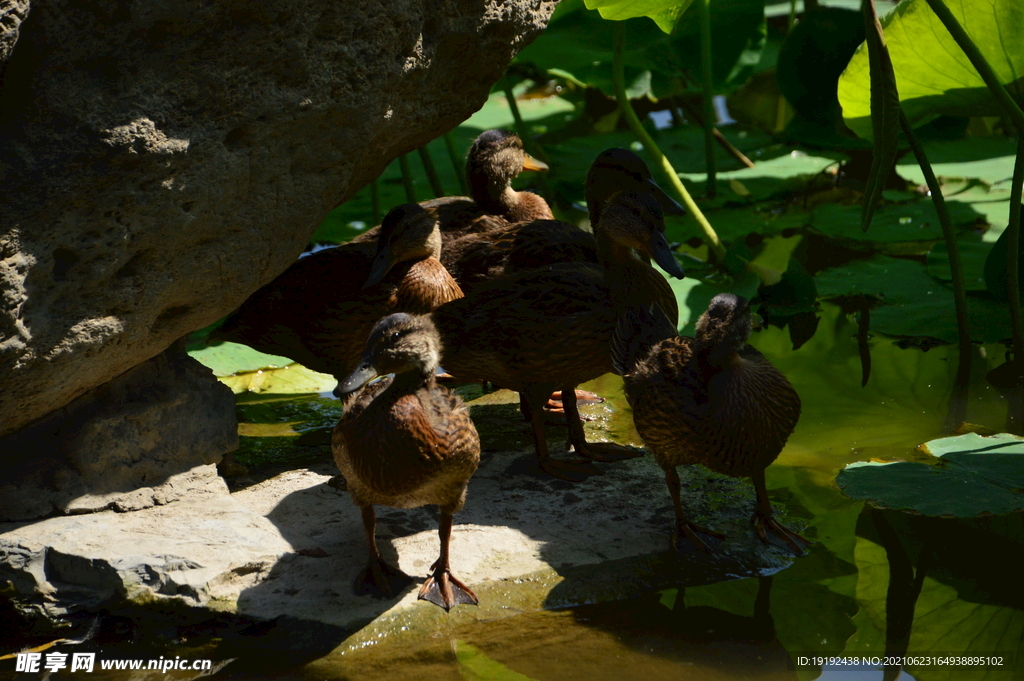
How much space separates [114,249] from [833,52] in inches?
196

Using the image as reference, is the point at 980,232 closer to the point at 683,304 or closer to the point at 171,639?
the point at 683,304

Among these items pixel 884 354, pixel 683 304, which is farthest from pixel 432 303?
pixel 884 354

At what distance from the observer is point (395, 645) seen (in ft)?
9.68

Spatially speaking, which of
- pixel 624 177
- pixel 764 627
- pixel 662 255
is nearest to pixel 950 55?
pixel 624 177

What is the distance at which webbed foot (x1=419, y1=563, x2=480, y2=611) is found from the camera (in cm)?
308

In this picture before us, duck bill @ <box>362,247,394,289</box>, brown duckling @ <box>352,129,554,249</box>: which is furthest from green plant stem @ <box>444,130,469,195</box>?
duck bill @ <box>362,247,394,289</box>

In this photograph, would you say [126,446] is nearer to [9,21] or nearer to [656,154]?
[9,21]

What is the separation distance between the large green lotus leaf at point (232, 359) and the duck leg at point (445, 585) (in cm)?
221

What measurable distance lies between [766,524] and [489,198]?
99.8 inches

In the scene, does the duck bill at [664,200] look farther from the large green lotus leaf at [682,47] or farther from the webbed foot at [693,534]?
the large green lotus leaf at [682,47]

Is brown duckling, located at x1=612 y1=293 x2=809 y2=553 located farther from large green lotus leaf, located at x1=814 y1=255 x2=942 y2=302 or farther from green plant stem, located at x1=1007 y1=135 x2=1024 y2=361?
large green lotus leaf, located at x1=814 y1=255 x2=942 y2=302

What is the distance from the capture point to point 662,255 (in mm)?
4055

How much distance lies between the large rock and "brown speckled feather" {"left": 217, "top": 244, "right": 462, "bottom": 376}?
21.9 inches

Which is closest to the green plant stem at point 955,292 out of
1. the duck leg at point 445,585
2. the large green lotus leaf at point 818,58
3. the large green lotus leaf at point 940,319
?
the large green lotus leaf at point 940,319
